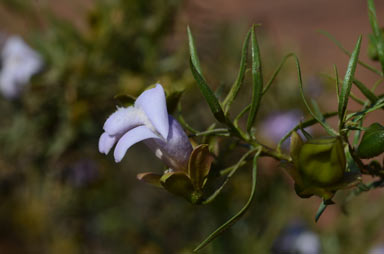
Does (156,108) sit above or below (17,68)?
below

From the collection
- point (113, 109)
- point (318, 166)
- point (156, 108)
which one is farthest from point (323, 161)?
point (113, 109)

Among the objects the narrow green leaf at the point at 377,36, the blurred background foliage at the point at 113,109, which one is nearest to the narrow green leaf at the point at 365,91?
the narrow green leaf at the point at 377,36

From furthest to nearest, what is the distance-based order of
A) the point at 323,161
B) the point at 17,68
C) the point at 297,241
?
the point at 297,241 < the point at 17,68 < the point at 323,161

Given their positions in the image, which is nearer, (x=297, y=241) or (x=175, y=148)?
(x=175, y=148)

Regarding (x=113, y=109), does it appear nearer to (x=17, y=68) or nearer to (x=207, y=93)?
(x=17, y=68)

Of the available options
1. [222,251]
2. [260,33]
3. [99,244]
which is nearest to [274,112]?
[260,33]

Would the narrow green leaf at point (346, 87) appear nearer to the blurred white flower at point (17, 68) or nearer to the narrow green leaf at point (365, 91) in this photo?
the narrow green leaf at point (365, 91)

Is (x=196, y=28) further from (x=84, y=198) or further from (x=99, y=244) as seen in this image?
(x=99, y=244)
